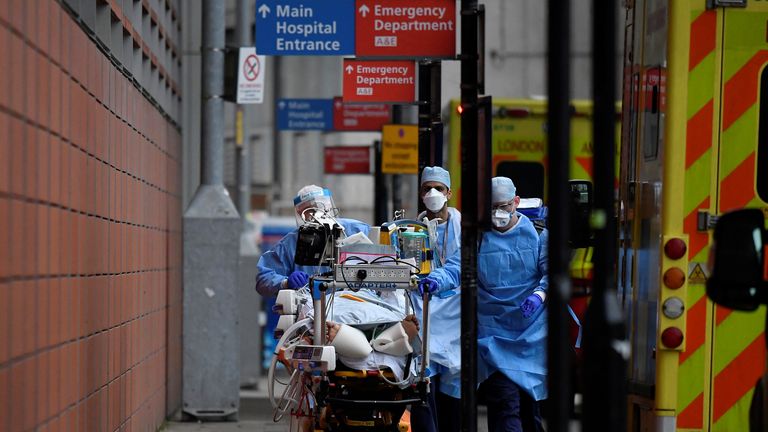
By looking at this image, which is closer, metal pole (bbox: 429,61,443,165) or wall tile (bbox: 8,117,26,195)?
wall tile (bbox: 8,117,26,195)

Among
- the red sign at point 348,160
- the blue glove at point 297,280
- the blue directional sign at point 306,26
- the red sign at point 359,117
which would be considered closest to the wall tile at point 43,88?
the blue glove at point 297,280

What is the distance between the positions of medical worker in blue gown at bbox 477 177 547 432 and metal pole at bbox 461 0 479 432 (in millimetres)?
846

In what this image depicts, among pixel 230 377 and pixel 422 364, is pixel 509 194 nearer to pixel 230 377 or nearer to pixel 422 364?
pixel 422 364

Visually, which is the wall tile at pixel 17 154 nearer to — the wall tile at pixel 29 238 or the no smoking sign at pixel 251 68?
the wall tile at pixel 29 238

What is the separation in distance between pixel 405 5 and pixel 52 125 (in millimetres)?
3385

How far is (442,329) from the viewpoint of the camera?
29.2 ft

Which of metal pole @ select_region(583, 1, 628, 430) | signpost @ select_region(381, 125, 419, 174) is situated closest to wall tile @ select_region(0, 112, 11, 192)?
metal pole @ select_region(583, 1, 628, 430)

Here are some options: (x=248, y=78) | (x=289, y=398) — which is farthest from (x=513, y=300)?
(x=248, y=78)

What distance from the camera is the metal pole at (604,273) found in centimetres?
426

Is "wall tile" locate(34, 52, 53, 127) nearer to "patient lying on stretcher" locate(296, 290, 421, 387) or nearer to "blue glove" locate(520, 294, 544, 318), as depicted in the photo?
"patient lying on stretcher" locate(296, 290, 421, 387)

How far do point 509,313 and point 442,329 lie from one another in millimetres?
494

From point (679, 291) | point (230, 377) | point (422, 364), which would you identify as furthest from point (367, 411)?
point (230, 377)

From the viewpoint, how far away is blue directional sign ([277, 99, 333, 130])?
19.4m

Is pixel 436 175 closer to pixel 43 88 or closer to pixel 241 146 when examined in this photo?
pixel 43 88
